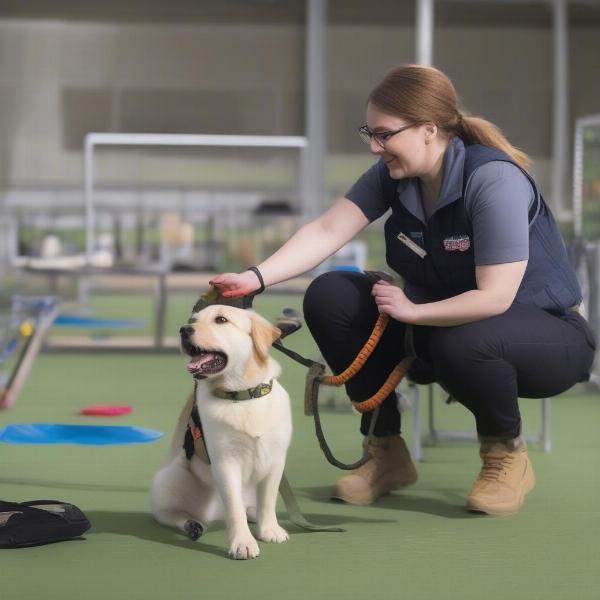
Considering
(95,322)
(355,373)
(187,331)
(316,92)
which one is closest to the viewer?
(187,331)

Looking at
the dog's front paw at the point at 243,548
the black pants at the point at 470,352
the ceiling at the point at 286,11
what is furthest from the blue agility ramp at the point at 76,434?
the ceiling at the point at 286,11

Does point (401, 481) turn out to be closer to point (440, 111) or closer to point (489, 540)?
point (489, 540)

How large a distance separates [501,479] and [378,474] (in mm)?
288

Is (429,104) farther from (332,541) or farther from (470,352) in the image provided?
(332,541)

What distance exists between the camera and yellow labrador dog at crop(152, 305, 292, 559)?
2229mm

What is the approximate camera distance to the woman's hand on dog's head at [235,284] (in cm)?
247

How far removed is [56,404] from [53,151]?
881cm

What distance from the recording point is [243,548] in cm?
222

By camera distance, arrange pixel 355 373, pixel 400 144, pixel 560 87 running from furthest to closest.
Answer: pixel 560 87
pixel 355 373
pixel 400 144

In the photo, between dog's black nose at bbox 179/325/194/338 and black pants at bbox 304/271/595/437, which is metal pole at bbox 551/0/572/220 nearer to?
black pants at bbox 304/271/595/437

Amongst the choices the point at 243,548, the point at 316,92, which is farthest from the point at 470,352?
the point at 316,92

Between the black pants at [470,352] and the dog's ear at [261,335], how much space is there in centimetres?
45

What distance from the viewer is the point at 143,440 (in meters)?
3.61

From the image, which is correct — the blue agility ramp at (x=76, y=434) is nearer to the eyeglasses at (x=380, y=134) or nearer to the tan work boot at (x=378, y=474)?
the tan work boot at (x=378, y=474)
